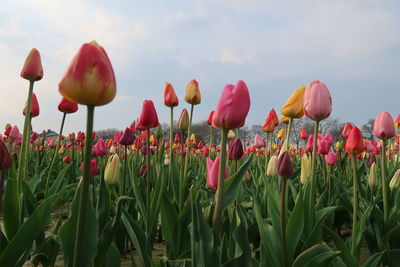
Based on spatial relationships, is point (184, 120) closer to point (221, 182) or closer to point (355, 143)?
point (355, 143)

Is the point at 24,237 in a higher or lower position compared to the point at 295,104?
lower

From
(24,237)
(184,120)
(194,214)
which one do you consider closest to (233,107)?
(194,214)

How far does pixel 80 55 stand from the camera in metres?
0.76

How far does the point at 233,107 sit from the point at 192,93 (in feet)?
4.03

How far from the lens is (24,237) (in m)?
1.15

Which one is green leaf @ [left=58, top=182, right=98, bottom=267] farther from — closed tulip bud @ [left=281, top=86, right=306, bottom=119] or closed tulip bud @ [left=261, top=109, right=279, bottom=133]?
closed tulip bud @ [left=261, top=109, right=279, bottom=133]

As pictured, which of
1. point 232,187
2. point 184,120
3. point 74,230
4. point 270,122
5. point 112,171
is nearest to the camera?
point 74,230

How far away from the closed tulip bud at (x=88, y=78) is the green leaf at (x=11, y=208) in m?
Result: 0.75

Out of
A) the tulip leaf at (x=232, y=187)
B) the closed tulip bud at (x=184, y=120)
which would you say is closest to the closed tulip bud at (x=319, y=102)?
the tulip leaf at (x=232, y=187)

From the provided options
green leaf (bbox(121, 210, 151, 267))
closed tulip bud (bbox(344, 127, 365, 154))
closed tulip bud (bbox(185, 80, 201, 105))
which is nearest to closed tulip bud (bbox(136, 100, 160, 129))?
closed tulip bud (bbox(185, 80, 201, 105))

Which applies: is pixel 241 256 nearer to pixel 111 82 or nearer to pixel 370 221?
pixel 111 82

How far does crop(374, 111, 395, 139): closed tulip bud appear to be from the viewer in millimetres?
1881

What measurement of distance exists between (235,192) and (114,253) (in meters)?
0.50

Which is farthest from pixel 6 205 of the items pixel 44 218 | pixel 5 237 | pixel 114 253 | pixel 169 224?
pixel 169 224
